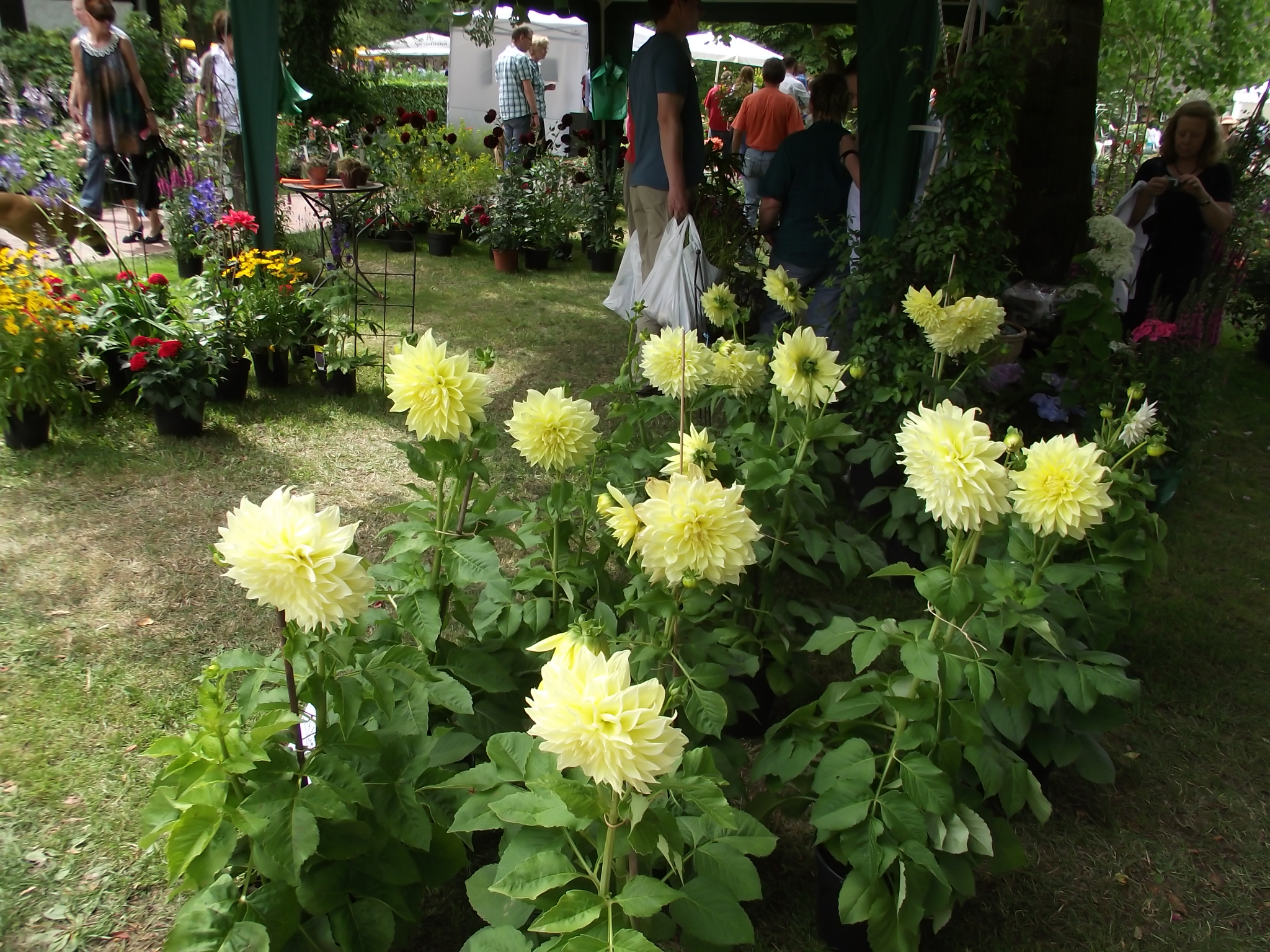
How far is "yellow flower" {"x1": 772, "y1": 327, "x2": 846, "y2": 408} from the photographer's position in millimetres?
2268

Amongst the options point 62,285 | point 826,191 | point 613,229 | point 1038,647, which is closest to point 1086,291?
point 826,191

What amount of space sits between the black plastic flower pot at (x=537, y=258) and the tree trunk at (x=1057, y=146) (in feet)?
15.4

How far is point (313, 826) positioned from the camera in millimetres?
1409

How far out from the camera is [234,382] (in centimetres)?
462

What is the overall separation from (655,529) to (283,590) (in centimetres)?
59

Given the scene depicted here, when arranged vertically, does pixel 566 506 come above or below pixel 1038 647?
above

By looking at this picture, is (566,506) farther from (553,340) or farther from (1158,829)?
(553,340)

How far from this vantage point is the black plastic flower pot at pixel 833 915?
190 centimetres

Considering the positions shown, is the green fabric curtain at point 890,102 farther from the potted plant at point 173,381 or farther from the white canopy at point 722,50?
the white canopy at point 722,50

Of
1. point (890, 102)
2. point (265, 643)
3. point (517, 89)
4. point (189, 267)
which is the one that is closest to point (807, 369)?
point (265, 643)

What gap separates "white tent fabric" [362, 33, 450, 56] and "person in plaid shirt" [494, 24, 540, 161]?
526 inches

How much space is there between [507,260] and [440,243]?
905 millimetres

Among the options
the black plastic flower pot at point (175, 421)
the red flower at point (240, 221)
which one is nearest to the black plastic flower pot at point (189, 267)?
the red flower at point (240, 221)

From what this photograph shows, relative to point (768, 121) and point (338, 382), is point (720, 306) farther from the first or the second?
point (768, 121)
